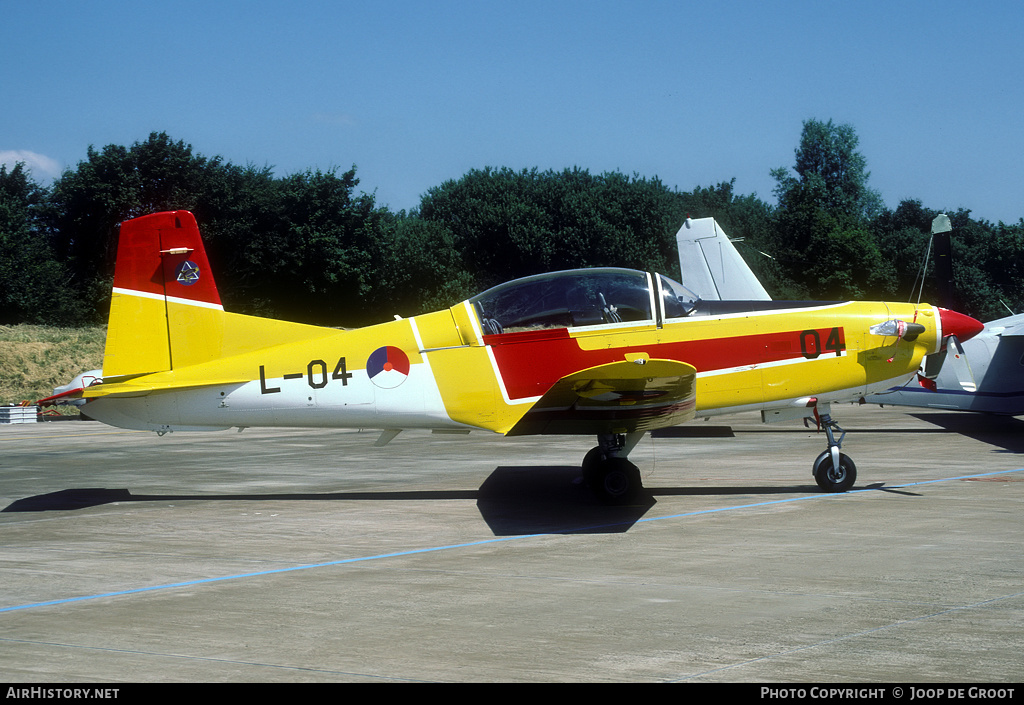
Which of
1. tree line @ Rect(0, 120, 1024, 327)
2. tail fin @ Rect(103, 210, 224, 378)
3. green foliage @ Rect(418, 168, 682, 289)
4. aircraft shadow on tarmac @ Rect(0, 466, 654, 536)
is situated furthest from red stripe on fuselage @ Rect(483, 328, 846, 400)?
green foliage @ Rect(418, 168, 682, 289)

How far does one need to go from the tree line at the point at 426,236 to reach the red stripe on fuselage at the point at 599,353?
148ft

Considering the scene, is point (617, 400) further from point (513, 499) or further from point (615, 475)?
point (513, 499)

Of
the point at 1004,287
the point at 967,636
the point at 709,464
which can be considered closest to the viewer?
the point at 967,636

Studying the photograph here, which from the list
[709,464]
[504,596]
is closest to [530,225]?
[709,464]

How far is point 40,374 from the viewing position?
36531 millimetres

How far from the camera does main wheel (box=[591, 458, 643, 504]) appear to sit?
31.8ft

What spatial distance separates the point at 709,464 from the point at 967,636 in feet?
28.2

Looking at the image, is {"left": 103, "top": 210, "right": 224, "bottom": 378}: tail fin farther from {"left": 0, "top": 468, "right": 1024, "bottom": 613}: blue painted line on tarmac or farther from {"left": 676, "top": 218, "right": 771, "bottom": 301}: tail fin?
{"left": 676, "top": 218, "right": 771, "bottom": 301}: tail fin

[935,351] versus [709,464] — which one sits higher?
[935,351]

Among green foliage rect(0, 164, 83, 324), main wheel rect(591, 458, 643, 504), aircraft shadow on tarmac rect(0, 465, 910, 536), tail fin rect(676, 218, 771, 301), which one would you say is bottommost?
aircraft shadow on tarmac rect(0, 465, 910, 536)

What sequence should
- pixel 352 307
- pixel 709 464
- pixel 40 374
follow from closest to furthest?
pixel 709 464, pixel 40 374, pixel 352 307

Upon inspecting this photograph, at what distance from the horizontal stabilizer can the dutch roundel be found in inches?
55.6

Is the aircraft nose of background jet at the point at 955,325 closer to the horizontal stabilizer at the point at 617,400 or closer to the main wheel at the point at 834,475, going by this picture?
the main wheel at the point at 834,475

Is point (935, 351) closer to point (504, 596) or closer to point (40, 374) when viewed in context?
point (504, 596)
